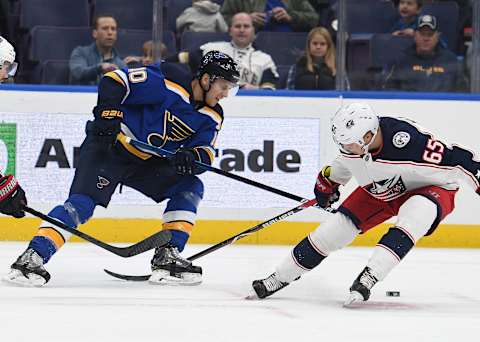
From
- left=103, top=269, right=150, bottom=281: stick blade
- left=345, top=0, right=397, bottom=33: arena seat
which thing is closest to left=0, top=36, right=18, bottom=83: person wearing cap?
left=103, top=269, right=150, bottom=281: stick blade

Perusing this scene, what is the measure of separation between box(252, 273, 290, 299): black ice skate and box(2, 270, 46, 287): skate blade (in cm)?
91

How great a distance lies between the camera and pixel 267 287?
14.9ft

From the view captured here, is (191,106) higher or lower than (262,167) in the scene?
higher

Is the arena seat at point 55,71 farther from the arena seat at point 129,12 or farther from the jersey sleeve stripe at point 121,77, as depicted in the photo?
the jersey sleeve stripe at point 121,77

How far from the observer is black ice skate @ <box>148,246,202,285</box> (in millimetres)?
5105

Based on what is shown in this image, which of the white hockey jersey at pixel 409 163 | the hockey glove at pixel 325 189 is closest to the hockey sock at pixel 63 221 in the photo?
the hockey glove at pixel 325 189

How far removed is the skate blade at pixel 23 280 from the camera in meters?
4.75

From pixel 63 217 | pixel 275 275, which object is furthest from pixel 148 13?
pixel 275 275

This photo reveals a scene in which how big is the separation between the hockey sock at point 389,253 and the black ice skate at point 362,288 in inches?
0.9

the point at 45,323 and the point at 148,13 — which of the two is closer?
the point at 45,323

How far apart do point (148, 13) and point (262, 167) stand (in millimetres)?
1180

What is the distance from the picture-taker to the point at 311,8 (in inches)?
285

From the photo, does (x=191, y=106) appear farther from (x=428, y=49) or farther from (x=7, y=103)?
(x=428, y=49)

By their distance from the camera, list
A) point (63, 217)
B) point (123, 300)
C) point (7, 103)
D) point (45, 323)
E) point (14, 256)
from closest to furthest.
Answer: point (45, 323) → point (123, 300) → point (63, 217) → point (14, 256) → point (7, 103)
